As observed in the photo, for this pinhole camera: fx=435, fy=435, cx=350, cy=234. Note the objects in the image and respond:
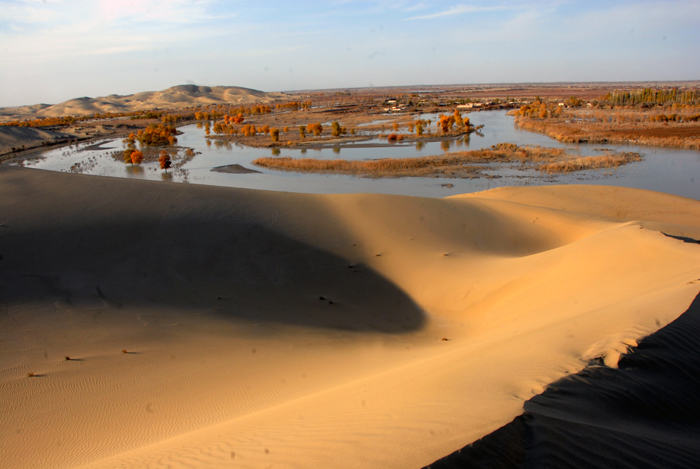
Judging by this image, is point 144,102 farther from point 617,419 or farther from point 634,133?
point 617,419

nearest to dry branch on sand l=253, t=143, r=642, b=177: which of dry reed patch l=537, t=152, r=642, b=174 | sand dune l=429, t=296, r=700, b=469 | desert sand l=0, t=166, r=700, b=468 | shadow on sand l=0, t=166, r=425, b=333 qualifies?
Result: dry reed patch l=537, t=152, r=642, b=174

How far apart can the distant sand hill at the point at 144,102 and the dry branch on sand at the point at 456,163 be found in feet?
374

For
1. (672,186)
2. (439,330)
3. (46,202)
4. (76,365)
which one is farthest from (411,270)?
(672,186)

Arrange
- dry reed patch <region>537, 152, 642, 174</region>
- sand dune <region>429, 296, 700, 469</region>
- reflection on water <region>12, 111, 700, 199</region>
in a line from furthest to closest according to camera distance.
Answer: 1. dry reed patch <region>537, 152, 642, 174</region>
2. reflection on water <region>12, 111, 700, 199</region>
3. sand dune <region>429, 296, 700, 469</region>

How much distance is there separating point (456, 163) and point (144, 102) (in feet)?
489

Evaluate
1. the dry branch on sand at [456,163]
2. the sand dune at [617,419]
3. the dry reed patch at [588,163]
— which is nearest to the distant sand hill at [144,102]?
the dry branch on sand at [456,163]

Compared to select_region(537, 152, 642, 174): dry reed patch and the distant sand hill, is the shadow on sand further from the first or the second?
the distant sand hill

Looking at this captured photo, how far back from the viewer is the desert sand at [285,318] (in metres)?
3.37

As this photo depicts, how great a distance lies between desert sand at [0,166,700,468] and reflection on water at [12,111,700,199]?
11.2 meters

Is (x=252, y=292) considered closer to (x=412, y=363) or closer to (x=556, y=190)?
(x=412, y=363)

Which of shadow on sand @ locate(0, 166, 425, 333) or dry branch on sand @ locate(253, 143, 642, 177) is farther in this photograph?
dry branch on sand @ locate(253, 143, 642, 177)

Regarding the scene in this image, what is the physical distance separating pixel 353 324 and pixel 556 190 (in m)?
16.4

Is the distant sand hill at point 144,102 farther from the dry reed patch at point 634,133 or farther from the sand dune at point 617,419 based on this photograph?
the sand dune at point 617,419

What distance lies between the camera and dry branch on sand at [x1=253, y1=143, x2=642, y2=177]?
89.7 ft
